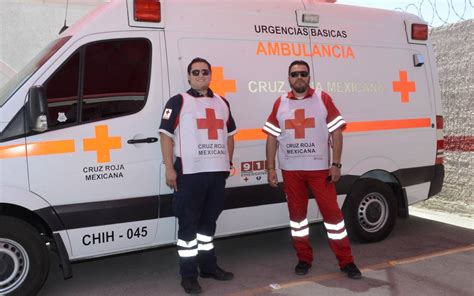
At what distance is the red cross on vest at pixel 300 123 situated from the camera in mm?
4227

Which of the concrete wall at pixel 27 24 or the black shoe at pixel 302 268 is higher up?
the concrete wall at pixel 27 24

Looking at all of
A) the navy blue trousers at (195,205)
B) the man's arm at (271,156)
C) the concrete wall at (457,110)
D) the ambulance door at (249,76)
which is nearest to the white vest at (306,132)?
the man's arm at (271,156)

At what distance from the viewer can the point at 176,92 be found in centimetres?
413

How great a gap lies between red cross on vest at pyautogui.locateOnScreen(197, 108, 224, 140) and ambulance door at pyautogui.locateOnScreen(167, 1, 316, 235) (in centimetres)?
46

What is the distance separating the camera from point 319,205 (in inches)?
170

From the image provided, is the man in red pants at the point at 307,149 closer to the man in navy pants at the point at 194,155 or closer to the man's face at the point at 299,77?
the man's face at the point at 299,77

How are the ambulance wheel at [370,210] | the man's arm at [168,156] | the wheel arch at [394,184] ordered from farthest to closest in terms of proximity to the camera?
1. the wheel arch at [394,184]
2. the ambulance wheel at [370,210]
3. the man's arm at [168,156]

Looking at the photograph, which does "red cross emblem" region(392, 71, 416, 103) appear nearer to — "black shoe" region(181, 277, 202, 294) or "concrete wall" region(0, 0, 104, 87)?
"black shoe" region(181, 277, 202, 294)

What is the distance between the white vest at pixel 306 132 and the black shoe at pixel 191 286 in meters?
1.28

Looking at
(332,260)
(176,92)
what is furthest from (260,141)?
(332,260)

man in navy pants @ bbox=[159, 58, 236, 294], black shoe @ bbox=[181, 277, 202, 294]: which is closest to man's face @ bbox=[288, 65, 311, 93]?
man in navy pants @ bbox=[159, 58, 236, 294]

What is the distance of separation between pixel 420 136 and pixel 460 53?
222 centimetres

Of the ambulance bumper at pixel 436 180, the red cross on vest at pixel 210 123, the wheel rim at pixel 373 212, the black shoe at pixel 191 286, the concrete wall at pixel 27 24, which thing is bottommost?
the black shoe at pixel 191 286

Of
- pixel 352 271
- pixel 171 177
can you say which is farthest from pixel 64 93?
pixel 352 271
